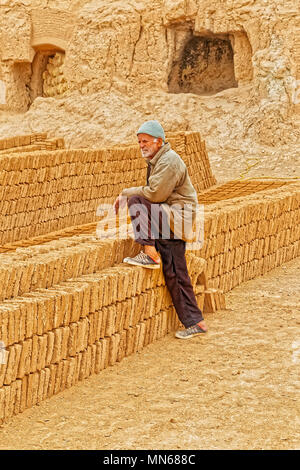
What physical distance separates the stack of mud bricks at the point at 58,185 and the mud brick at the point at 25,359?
499cm

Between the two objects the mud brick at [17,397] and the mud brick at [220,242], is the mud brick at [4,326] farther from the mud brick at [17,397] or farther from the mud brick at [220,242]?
the mud brick at [220,242]

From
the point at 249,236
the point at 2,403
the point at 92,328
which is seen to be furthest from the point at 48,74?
the point at 2,403

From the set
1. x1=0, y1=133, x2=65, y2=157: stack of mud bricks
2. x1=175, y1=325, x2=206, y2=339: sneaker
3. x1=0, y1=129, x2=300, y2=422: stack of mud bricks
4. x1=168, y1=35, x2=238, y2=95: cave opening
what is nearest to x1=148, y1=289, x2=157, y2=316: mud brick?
x1=0, y1=129, x2=300, y2=422: stack of mud bricks

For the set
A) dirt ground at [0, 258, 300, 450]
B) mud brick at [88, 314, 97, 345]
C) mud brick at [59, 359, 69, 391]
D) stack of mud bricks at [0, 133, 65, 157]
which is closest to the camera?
dirt ground at [0, 258, 300, 450]

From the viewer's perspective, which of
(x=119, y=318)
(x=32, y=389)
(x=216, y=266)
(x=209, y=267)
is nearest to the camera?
(x=32, y=389)

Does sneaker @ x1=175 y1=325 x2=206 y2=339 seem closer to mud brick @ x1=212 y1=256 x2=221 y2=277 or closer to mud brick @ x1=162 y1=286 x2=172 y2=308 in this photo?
mud brick @ x1=162 y1=286 x2=172 y2=308

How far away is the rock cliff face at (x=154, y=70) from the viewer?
16250mm

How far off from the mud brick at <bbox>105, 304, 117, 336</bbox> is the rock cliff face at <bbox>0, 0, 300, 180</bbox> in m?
12.1

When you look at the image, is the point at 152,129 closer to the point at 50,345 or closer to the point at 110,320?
the point at 110,320

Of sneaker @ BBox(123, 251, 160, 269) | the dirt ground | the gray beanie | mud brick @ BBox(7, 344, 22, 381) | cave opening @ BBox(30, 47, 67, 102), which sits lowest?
the dirt ground

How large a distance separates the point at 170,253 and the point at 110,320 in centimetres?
82

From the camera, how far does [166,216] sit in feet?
16.0

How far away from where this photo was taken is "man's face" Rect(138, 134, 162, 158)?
477cm
